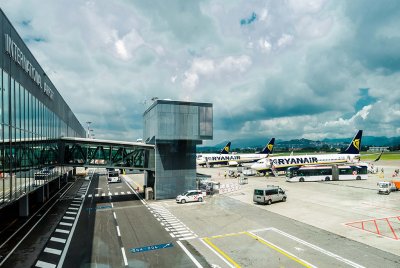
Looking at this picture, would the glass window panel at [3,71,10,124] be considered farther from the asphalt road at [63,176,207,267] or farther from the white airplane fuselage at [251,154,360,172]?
the white airplane fuselage at [251,154,360,172]

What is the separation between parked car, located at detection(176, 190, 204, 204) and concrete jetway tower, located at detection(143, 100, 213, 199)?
5.14 metres

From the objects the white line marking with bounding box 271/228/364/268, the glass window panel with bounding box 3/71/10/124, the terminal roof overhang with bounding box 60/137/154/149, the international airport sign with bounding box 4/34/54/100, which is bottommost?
the white line marking with bounding box 271/228/364/268

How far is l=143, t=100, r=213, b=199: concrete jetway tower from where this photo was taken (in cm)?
5078

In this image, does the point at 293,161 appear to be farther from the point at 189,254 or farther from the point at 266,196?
the point at 189,254

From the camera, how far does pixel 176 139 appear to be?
51156 mm

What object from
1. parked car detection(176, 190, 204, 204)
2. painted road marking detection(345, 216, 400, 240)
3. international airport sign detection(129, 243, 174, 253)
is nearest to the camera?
international airport sign detection(129, 243, 174, 253)

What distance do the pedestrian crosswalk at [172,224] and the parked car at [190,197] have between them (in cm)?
457

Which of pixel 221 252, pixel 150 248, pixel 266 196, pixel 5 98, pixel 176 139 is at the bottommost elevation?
pixel 150 248

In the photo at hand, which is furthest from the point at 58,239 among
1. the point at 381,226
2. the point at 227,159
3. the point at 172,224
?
the point at 227,159

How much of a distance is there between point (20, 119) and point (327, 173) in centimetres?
7156

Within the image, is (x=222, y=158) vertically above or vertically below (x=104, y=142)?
below

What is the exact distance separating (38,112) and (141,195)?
29.3 meters

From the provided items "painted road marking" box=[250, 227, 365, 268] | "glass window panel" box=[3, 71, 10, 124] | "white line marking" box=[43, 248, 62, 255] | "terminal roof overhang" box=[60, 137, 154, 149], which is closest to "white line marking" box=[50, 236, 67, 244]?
"white line marking" box=[43, 248, 62, 255]

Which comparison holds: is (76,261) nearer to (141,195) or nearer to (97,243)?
Result: (97,243)
